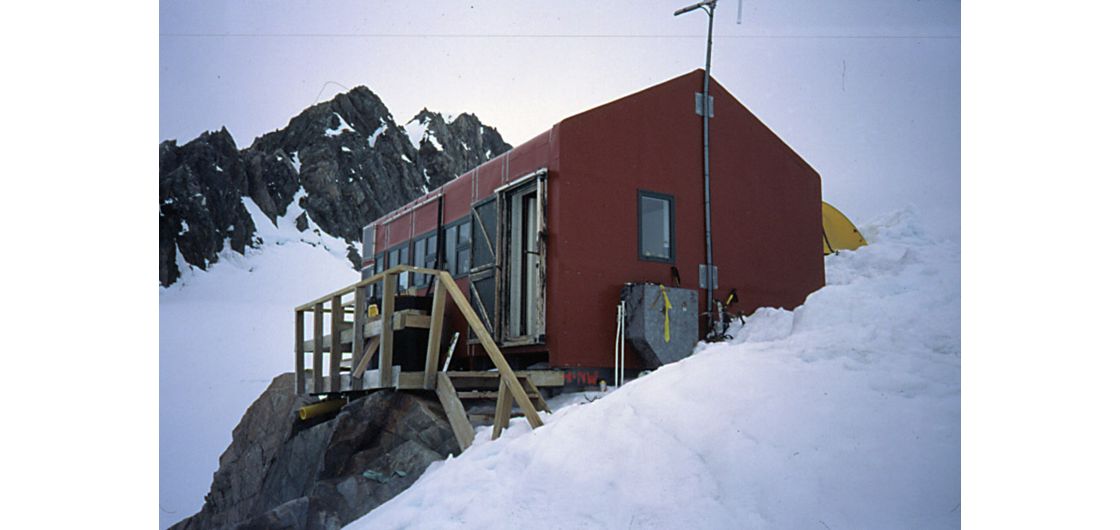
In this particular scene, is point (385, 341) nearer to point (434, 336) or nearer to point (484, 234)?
point (434, 336)

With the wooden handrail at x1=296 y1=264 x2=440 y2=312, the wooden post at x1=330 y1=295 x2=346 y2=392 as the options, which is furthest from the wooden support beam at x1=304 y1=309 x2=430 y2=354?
the wooden post at x1=330 y1=295 x2=346 y2=392

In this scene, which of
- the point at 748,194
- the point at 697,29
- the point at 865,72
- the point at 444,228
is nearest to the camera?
the point at 865,72

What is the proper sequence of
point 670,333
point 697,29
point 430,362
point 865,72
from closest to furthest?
1. point 865,72
2. point 697,29
3. point 430,362
4. point 670,333

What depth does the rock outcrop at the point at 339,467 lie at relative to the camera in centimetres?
477

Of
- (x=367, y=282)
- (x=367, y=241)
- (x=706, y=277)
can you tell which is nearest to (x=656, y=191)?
(x=706, y=277)

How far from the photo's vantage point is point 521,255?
6863 millimetres

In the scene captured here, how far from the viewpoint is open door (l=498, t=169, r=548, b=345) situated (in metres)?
6.52

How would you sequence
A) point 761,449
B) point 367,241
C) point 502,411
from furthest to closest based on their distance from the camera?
1. point 367,241
2. point 502,411
3. point 761,449

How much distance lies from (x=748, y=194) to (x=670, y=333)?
1.64m

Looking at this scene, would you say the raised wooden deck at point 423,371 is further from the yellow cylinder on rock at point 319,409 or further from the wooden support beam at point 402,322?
the yellow cylinder on rock at point 319,409

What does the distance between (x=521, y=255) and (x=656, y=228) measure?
1.06 m
